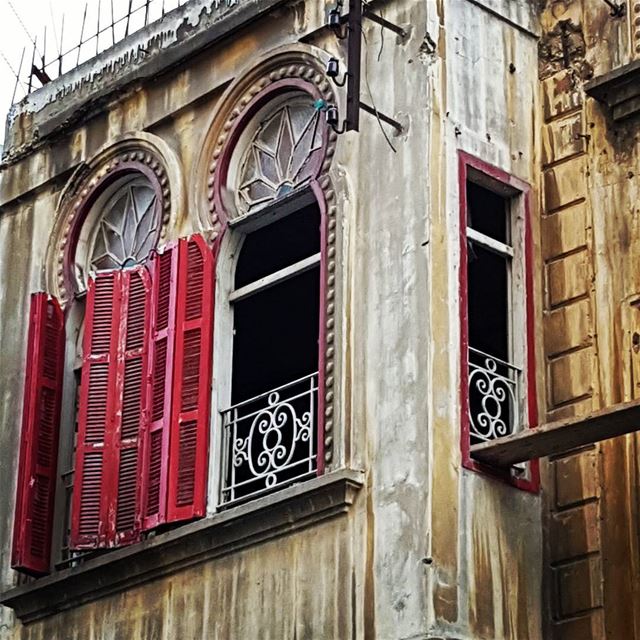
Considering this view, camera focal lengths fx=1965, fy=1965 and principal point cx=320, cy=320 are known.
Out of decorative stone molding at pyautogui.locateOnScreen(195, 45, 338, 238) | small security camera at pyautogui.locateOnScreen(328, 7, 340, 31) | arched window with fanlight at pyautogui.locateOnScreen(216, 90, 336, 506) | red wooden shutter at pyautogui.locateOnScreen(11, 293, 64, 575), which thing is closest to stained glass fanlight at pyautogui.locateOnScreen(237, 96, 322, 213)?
arched window with fanlight at pyautogui.locateOnScreen(216, 90, 336, 506)

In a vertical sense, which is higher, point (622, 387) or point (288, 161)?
point (288, 161)

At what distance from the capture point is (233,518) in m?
12.4

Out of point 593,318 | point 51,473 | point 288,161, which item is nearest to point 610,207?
point 593,318

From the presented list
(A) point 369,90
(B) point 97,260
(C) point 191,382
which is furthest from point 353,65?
(B) point 97,260

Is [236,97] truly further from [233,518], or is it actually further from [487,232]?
[233,518]

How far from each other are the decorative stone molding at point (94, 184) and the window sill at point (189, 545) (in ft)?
7.69

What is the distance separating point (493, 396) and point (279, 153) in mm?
2518

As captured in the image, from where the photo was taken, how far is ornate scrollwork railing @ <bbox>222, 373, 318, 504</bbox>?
12.6 metres

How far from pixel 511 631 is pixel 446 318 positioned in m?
1.92

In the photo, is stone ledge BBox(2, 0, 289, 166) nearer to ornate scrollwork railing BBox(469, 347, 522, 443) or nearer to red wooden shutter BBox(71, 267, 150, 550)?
red wooden shutter BBox(71, 267, 150, 550)

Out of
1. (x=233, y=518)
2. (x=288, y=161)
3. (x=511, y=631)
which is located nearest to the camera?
(x=511, y=631)

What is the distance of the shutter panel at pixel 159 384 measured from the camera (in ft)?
42.8

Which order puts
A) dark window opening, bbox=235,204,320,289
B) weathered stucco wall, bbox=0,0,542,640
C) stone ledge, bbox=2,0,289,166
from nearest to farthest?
weathered stucco wall, bbox=0,0,542,640
dark window opening, bbox=235,204,320,289
stone ledge, bbox=2,0,289,166

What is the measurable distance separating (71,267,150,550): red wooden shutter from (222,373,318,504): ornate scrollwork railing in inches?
28.6
